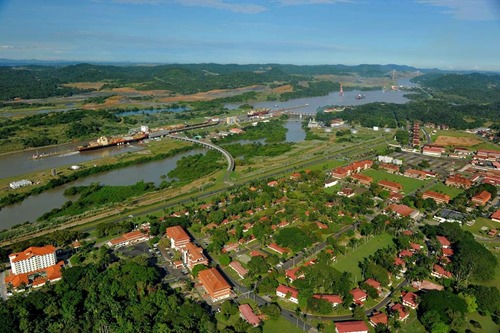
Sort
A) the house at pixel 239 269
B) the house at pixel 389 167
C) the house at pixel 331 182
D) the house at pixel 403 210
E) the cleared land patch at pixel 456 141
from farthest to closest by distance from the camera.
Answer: the cleared land patch at pixel 456 141 → the house at pixel 389 167 → the house at pixel 331 182 → the house at pixel 403 210 → the house at pixel 239 269

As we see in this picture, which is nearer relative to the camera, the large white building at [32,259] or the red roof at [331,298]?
the red roof at [331,298]

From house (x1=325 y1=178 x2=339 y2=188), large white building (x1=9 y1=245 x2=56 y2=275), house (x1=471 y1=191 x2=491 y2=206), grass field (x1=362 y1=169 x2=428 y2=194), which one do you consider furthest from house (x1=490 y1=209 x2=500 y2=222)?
large white building (x1=9 y1=245 x2=56 y2=275)

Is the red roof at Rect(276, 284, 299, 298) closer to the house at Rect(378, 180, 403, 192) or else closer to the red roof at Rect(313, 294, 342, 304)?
the red roof at Rect(313, 294, 342, 304)

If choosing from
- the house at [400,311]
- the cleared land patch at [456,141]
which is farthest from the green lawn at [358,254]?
the cleared land patch at [456,141]

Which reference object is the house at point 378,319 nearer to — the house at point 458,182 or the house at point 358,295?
the house at point 358,295

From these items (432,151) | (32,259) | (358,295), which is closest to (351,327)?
(358,295)

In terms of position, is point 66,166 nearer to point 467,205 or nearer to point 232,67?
point 467,205

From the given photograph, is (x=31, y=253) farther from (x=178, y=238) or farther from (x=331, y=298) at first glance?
(x=331, y=298)
